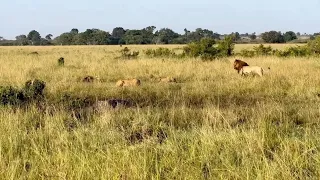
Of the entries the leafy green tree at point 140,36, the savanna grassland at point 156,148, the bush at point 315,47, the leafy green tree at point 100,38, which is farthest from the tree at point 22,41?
the savanna grassland at point 156,148

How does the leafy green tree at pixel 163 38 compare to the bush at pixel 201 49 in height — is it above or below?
below

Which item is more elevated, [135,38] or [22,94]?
[22,94]

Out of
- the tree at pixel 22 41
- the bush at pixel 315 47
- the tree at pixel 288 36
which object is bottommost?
the tree at pixel 22 41

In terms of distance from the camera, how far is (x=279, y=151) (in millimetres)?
4242

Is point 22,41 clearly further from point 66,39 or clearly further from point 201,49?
point 201,49

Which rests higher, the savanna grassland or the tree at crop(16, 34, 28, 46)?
the savanna grassland

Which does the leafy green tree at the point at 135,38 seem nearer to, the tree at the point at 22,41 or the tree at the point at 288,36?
the tree at the point at 22,41

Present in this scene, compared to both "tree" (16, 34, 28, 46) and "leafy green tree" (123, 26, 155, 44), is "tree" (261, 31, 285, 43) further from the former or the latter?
"tree" (16, 34, 28, 46)

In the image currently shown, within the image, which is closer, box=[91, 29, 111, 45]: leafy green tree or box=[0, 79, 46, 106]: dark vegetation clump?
box=[0, 79, 46, 106]: dark vegetation clump

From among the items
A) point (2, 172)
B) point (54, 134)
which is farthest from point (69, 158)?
point (54, 134)

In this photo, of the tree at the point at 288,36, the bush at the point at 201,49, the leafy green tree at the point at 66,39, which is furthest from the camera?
the leafy green tree at the point at 66,39

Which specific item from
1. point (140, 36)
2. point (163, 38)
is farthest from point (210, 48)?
point (140, 36)

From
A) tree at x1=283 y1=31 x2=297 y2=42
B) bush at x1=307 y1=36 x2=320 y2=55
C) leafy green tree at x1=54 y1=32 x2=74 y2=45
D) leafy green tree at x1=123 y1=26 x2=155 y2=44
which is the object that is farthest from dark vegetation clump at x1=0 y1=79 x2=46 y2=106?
leafy green tree at x1=54 y1=32 x2=74 y2=45

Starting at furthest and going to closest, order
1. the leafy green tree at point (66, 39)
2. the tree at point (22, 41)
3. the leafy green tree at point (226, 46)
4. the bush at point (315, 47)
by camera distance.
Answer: the tree at point (22, 41) < the leafy green tree at point (66, 39) < the leafy green tree at point (226, 46) < the bush at point (315, 47)
